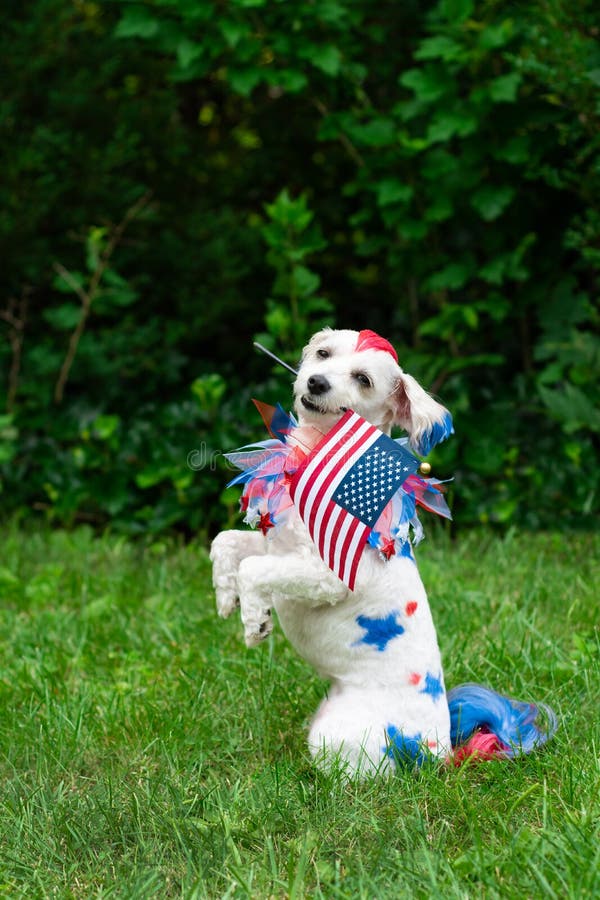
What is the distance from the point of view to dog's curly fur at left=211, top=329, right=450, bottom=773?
2.36 metres

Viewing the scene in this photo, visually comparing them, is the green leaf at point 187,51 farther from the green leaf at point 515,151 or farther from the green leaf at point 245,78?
the green leaf at point 515,151

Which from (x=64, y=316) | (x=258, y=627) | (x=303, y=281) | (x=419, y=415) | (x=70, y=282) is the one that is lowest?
(x=64, y=316)

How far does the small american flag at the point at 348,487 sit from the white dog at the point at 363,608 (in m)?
0.06

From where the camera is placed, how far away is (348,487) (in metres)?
2.33

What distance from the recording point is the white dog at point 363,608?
7.74 feet

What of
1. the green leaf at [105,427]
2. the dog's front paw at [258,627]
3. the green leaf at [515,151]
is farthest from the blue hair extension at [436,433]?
the green leaf at [105,427]

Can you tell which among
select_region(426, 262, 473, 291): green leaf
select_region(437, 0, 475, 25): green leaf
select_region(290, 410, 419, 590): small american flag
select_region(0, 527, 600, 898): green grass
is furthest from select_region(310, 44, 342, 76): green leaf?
select_region(290, 410, 419, 590): small american flag

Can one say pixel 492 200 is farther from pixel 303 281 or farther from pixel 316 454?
pixel 316 454

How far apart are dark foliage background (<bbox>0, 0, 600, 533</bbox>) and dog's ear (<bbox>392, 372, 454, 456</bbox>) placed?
227cm

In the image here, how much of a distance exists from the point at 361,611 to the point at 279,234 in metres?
2.78

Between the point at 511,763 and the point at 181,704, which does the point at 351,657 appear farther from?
the point at 181,704

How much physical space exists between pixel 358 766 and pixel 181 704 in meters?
0.71

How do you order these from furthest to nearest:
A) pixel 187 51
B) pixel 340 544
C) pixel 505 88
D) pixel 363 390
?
1. pixel 187 51
2. pixel 505 88
3. pixel 363 390
4. pixel 340 544

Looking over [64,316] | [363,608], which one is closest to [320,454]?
[363,608]
